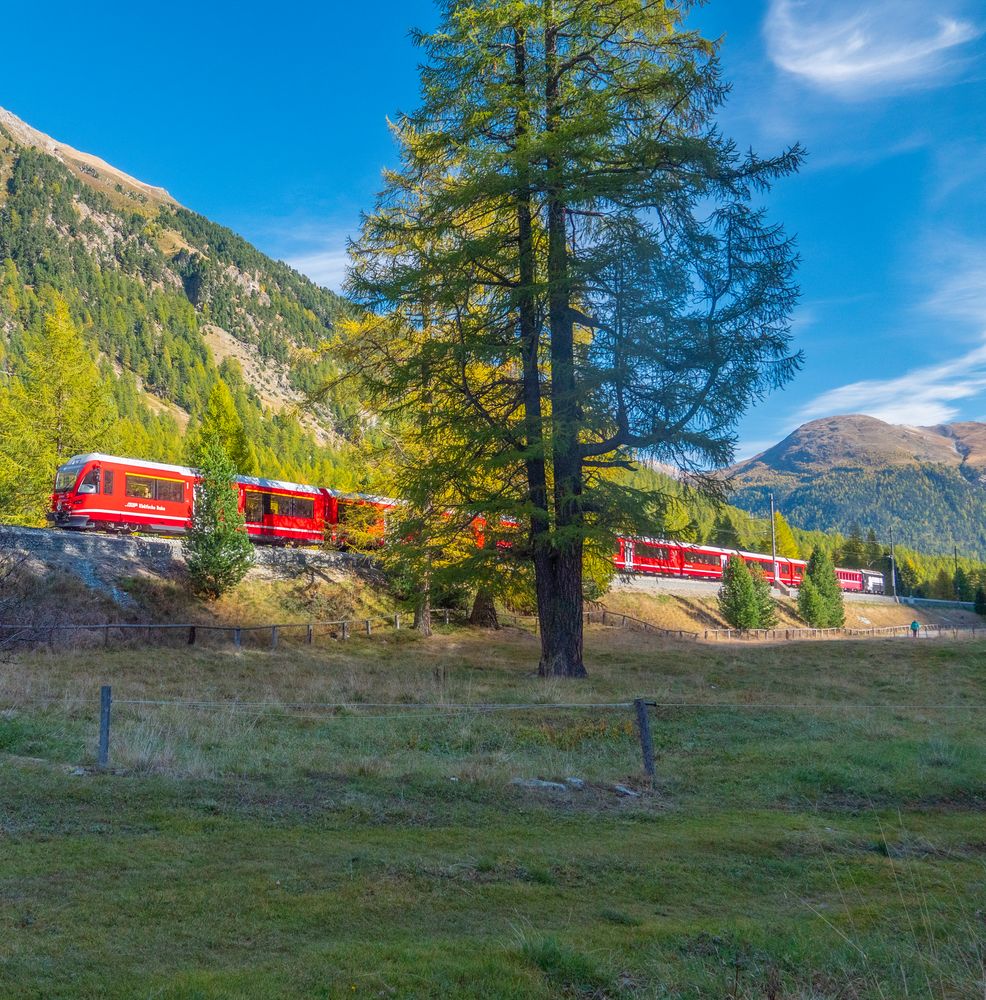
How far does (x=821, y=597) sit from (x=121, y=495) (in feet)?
163

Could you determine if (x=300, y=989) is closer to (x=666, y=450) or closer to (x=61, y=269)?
(x=666, y=450)

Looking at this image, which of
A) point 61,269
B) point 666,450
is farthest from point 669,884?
point 61,269

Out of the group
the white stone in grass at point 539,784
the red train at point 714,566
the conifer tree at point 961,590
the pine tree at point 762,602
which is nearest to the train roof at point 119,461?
the red train at point 714,566

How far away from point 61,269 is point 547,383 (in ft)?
624

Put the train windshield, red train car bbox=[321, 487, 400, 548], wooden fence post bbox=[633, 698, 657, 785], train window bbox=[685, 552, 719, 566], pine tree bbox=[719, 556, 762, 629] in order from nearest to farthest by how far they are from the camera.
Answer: wooden fence post bbox=[633, 698, 657, 785] → red train car bbox=[321, 487, 400, 548] → the train windshield → pine tree bbox=[719, 556, 762, 629] → train window bbox=[685, 552, 719, 566]

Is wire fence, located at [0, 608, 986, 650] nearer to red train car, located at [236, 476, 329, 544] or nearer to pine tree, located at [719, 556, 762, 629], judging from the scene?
red train car, located at [236, 476, 329, 544]

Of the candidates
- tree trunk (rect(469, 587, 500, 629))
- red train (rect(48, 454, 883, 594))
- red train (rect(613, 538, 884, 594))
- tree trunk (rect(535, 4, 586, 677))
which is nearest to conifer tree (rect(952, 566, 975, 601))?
red train (rect(613, 538, 884, 594))

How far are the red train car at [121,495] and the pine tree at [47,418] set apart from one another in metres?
4.62

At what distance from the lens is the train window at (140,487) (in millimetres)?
29531

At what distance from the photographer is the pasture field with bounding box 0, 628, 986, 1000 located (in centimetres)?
408

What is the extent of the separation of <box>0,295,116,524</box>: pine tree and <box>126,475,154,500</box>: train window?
6.49m

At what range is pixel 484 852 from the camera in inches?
251

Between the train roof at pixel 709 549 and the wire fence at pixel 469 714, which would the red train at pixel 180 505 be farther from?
the wire fence at pixel 469 714

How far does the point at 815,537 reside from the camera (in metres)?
154
